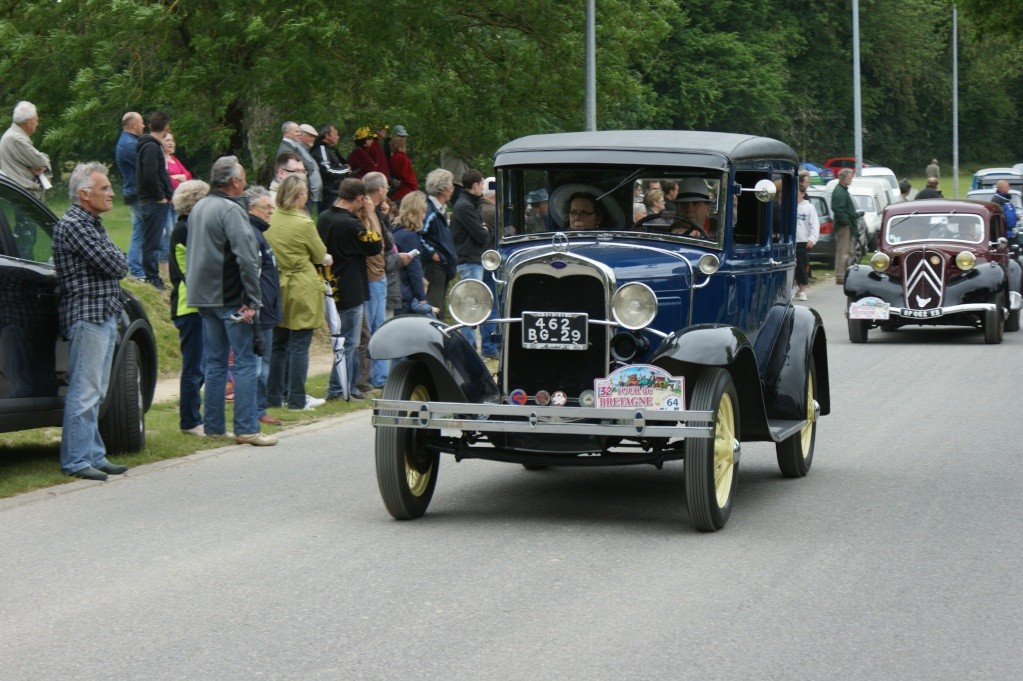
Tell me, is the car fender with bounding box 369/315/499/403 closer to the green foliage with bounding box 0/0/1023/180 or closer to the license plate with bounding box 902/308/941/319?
the license plate with bounding box 902/308/941/319

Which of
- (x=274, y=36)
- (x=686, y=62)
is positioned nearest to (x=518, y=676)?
(x=274, y=36)

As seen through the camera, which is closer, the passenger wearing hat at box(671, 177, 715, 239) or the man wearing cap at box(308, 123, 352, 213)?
the passenger wearing hat at box(671, 177, 715, 239)

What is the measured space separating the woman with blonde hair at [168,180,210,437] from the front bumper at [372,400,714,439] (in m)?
3.84

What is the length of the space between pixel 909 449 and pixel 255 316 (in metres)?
5.01

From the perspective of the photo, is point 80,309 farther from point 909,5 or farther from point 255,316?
point 909,5

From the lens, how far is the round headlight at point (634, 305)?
28.0ft

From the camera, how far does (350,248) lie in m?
14.0

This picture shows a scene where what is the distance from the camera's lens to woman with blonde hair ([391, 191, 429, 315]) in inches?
604

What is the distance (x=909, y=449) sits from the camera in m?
11.5

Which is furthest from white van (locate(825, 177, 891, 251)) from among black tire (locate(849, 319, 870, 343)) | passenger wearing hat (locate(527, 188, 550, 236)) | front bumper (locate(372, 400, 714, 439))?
front bumper (locate(372, 400, 714, 439))

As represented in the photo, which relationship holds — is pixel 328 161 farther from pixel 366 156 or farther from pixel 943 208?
pixel 943 208

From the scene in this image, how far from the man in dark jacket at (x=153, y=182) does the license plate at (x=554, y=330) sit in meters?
9.52

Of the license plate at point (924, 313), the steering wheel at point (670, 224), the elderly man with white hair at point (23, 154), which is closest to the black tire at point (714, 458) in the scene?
the steering wheel at point (670, 224)

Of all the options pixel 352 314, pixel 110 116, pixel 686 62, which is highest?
pixel 686 62
